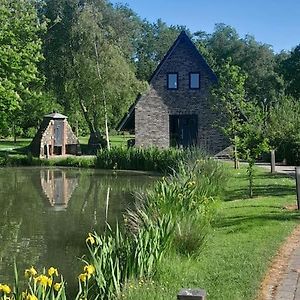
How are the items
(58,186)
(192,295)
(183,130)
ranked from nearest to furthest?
(192,295)
(58,186)
(183,130)

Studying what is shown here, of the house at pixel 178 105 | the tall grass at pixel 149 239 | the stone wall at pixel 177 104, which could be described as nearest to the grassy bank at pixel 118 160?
the house at pixel 178 105

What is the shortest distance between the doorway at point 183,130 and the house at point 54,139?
769 centimetres

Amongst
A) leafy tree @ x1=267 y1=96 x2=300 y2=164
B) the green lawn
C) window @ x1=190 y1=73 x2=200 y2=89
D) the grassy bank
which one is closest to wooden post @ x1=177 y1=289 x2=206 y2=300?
the green lawn

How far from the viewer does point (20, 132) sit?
56.7 meters

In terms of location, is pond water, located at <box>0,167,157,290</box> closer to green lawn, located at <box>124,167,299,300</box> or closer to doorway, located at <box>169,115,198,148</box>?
green lawn, located at <box>124,167,299,300</box>

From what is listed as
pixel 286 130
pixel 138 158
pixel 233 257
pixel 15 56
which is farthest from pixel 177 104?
pixel 233 257

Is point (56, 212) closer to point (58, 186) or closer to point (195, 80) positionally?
point (58, 186)

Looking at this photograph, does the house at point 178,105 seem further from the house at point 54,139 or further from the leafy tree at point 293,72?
the leafy tree at point 293,72

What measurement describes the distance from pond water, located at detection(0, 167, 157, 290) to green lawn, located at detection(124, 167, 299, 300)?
2051 mm

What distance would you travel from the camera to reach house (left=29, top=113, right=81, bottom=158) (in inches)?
1656

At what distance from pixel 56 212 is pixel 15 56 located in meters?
11.2

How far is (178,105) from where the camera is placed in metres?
41.7

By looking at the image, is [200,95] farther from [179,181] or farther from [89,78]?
[179,181]

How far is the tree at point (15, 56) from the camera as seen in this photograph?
25734 millimetres
